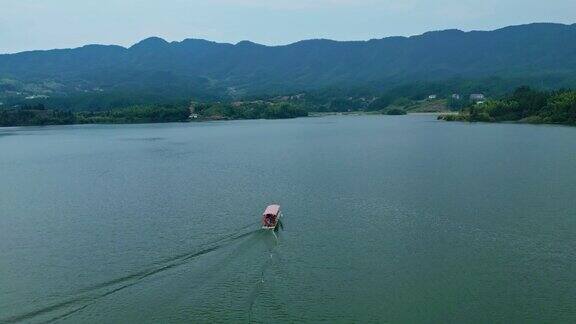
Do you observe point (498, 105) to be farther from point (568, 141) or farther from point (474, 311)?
point (474, 311)

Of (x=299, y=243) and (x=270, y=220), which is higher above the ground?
(x=270, y=220)

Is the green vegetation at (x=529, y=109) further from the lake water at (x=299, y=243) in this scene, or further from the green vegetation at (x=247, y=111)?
the green vegetation at (x=247, y=111)

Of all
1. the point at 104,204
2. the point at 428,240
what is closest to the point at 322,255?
the point at 428,240

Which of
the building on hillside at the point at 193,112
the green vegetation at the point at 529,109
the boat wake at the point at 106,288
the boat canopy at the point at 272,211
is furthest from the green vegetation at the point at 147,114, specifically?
the boat wake at the point at 106,288

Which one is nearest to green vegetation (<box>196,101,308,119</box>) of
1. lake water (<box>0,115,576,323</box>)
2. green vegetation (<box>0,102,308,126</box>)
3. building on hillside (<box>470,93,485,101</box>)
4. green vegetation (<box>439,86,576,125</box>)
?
green vegetation (<box>0,102,308,126</box>)

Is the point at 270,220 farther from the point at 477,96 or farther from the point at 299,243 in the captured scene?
the point at 477,96

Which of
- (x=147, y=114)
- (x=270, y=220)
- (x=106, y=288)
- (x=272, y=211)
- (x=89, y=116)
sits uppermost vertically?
(x=147, y=114)

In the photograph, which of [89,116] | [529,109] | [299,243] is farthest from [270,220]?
[89,116]
